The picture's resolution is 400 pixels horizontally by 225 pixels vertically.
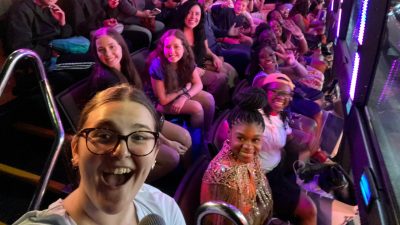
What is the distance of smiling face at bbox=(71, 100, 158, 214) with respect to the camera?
814 mm

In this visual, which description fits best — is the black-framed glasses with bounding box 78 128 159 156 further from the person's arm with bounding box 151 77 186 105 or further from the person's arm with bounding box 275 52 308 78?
the person's arm with bounding box 275 52 308 78

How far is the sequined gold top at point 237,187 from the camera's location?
1686 millimetres

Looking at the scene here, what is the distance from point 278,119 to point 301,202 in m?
0.51

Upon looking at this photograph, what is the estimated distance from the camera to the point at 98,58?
8.73 ft

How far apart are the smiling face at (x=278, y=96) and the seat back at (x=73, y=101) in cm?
105

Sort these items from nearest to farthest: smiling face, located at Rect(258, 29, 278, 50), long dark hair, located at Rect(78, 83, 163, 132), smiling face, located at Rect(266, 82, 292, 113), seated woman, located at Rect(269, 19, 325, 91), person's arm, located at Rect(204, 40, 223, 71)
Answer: long dark hair, located at Rect(78, 83, 163, 132)
smiling face, located at Rect(266, 82, 292, 113)
smiling face, located at Rect(258, 29, 278, 50)
seated woman, located at Rect(269, 19, 325, 91)
person's arm, located at Rect(204, 40, 223, 71)

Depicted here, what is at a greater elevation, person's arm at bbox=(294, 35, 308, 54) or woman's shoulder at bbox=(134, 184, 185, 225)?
woman's shoulder at bbox=(134, 184, 185, 225)

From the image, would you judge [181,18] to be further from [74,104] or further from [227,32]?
[74,104]

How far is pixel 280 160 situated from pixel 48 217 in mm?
1655

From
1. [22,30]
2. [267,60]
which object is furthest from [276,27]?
[22,30]

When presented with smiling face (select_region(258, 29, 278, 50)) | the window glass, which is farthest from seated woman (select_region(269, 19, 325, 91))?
the window glass

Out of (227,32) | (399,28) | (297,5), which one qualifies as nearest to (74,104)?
(399,28)

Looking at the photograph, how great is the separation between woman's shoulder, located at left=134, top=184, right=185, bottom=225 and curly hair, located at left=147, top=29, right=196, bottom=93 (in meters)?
2.01

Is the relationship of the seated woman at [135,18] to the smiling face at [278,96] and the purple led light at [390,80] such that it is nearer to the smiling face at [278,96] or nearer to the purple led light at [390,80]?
the smiling face at [278,96]
